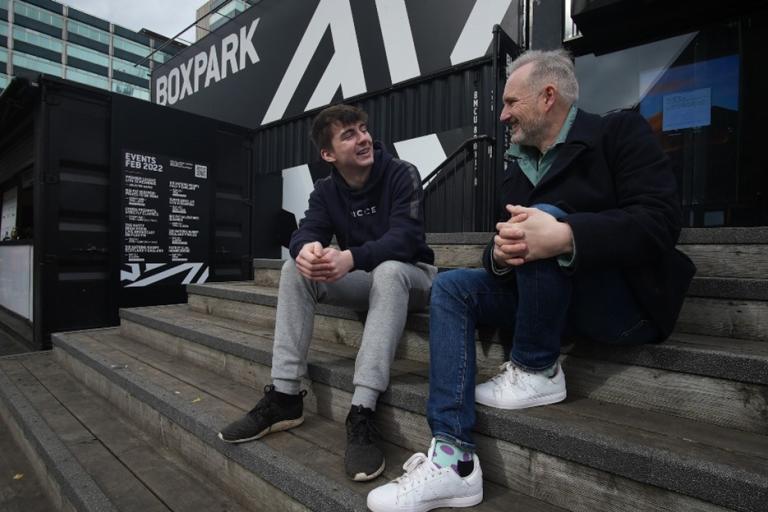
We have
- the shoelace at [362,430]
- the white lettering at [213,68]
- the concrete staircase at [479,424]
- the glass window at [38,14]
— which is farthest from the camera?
the glass window at [38,14]

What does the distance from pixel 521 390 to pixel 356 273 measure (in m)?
0.82

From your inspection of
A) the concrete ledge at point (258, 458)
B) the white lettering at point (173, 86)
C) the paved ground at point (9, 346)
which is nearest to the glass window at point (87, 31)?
the white lettering at point (173, 86)

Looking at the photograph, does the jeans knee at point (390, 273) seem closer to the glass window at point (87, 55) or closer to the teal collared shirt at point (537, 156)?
the teal collared shirt at point (537, 156)

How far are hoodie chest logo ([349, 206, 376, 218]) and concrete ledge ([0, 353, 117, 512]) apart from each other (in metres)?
1.43

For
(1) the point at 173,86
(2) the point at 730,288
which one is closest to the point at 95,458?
(2) the point at 730,288

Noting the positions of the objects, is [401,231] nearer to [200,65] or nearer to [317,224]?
[317,224]

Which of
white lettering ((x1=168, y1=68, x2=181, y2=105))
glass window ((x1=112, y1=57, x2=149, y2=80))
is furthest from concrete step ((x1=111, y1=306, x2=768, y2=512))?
glass window ((x1=112, y1=57, x2=149, y2=80))

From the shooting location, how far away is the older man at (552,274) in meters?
1.11

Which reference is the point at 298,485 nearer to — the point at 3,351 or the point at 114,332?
the point at 114,332

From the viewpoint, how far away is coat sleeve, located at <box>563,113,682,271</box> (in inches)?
43.0

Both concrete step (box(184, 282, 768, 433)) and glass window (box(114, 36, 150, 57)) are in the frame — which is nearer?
concrete step (box(184, 282, 768, 433))

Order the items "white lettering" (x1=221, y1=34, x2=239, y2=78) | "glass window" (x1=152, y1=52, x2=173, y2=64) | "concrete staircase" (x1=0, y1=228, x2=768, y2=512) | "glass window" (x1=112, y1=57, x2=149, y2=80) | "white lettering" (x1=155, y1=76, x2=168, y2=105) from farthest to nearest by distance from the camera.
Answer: "glass window" (x1=112, y1=57, x2=149, y2=80)
"glass window" (x1=152, y1=52, x2=173, y2=64)
"white lettering" (x1=155, y1=76, x2=168, y2=105)
"white lettering" (x1=221, y1=34, x2=239, y2=78)
"concrete staircase" (x1=0, y1=228, x2=768, y2=512)

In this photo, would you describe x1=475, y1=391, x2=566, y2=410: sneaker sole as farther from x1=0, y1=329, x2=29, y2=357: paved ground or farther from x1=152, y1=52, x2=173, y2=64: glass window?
x1=152, y1=52, x2=173, y2=64: glass window

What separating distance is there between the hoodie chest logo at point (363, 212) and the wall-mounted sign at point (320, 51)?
2823 millimetres
